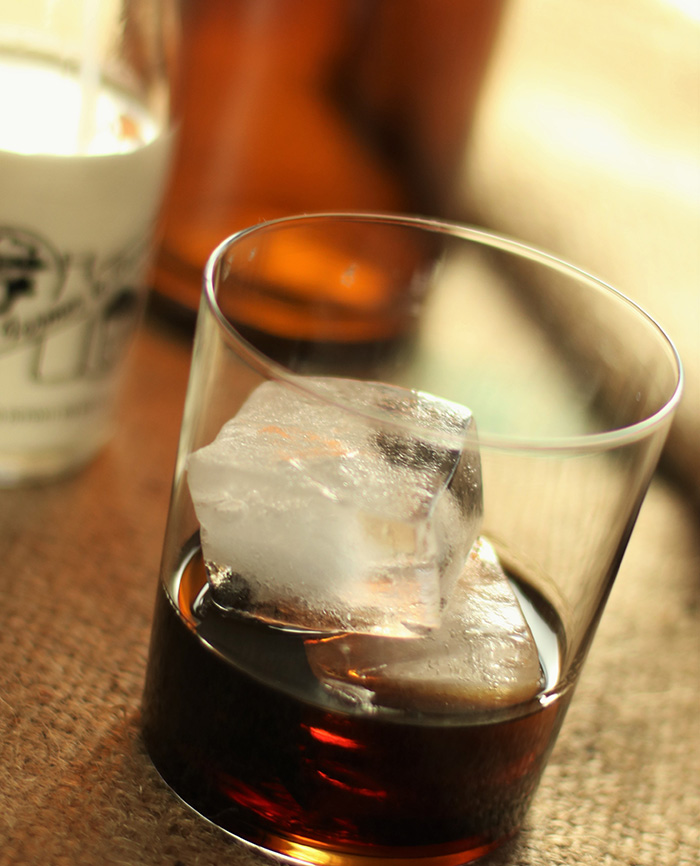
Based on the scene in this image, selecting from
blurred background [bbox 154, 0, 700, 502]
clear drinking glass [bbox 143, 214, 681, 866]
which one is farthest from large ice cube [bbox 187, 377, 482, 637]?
blurred background [bbox 154, 0, 700, 502]

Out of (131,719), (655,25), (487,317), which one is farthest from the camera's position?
(655,25)

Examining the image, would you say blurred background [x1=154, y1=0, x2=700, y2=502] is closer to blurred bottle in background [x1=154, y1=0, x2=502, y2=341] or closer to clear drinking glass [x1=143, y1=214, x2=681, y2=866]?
blurred bottle in background [x1=154, y1=0, x2=502, y2=341]

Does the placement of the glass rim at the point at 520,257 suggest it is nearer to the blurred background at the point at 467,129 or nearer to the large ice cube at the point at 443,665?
the large ice cube at the point at 443,665

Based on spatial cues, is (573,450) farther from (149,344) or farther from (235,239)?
(149,344)

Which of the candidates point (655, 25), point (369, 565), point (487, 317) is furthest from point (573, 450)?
point (655, 25)

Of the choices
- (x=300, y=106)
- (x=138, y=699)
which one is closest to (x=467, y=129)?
(x=300, y=106)

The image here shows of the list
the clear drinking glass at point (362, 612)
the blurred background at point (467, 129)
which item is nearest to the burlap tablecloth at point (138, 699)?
the clear drinking glass at point (362, 612)
